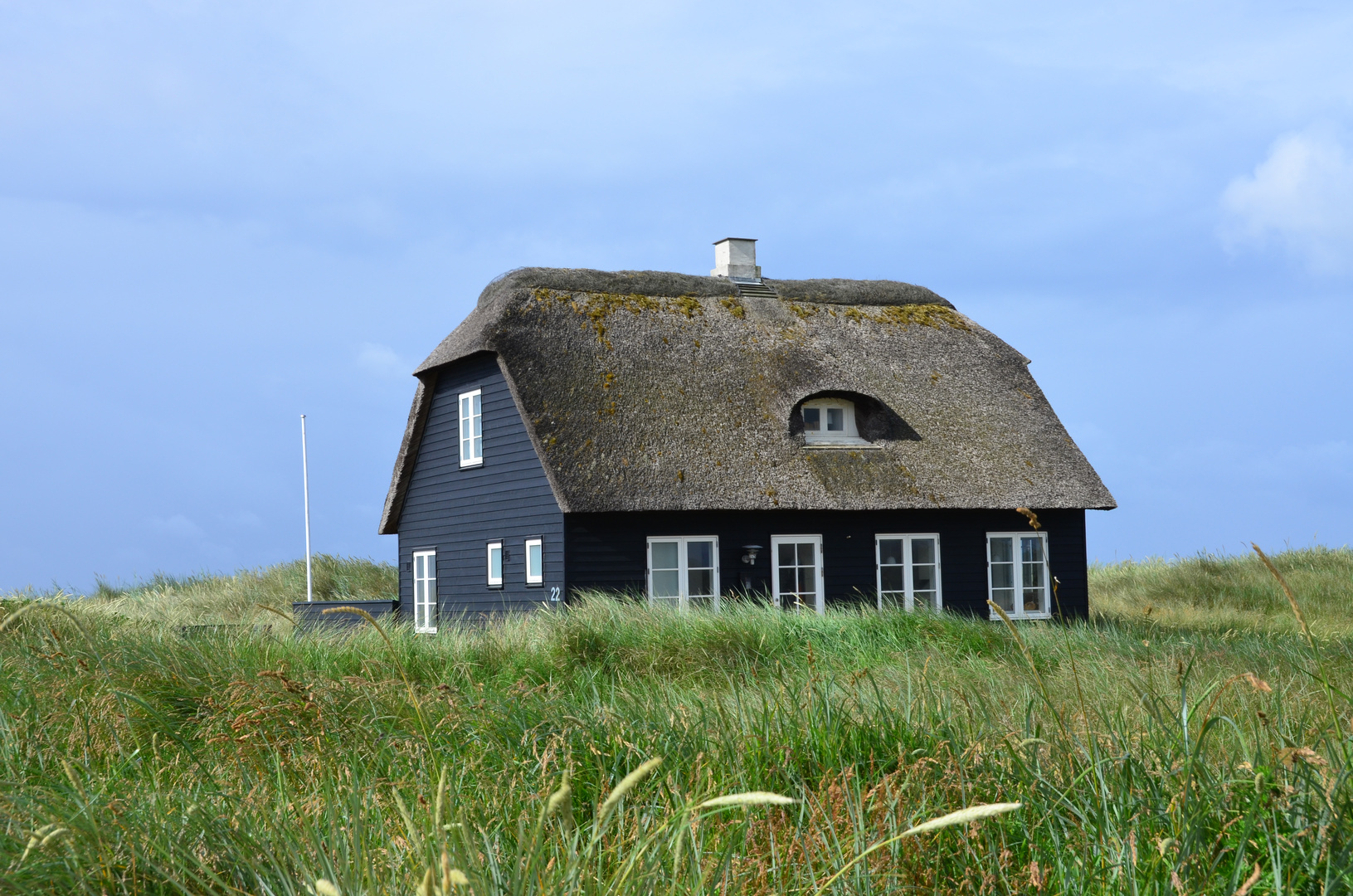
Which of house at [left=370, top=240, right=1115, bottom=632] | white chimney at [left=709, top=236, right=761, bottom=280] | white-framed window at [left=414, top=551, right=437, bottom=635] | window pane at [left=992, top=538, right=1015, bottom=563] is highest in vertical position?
white chimney at [left=709, top=236, right=761, bottom=280]

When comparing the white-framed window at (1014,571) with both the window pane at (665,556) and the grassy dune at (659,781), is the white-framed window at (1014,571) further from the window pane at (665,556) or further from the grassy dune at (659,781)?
the grassy dune at (659,781)

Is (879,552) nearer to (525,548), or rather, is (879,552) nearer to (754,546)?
(754,546)

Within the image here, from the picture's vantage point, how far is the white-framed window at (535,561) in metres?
15.9

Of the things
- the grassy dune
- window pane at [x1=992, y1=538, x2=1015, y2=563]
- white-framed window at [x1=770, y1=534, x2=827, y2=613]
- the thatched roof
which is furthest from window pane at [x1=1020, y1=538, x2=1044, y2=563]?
the grassy dune

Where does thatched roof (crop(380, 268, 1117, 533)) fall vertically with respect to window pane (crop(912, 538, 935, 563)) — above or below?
above

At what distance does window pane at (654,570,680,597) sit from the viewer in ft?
51.9

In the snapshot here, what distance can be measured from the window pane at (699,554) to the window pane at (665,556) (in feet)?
0.69

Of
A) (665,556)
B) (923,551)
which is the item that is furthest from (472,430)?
(923,551)

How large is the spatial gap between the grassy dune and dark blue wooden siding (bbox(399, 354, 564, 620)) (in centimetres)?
851

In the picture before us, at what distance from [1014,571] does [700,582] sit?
17.0ft

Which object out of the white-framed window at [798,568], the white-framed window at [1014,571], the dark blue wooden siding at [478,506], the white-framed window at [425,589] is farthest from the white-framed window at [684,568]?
the white-framed window at [425,589]

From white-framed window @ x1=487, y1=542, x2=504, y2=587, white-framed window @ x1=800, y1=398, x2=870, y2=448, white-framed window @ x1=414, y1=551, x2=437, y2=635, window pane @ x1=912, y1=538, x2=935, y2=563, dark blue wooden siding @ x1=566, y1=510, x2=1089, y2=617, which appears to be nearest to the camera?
dark blue wooden siding @ x1=566, y1=510, x2=1089, y2=617

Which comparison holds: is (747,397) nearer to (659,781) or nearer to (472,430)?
(472,430)

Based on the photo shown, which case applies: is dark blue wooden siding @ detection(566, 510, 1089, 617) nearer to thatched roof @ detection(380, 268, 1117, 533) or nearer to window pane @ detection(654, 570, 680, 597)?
window pane @ detection(654, 570, 680, 597)
